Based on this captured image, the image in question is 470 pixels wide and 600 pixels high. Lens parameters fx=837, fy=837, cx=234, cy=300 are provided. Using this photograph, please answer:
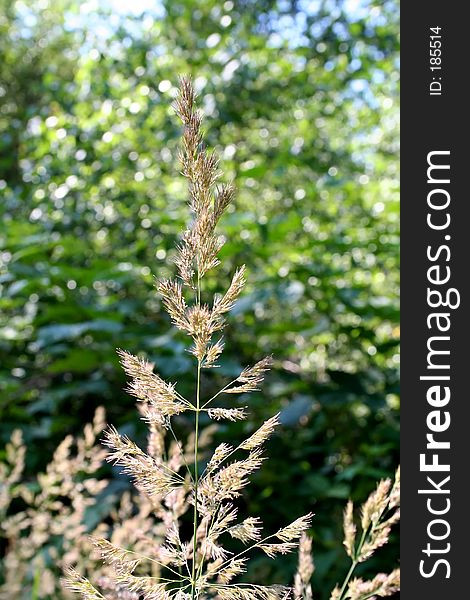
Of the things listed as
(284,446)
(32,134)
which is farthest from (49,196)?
(284,446)

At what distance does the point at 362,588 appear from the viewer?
60 centimetres

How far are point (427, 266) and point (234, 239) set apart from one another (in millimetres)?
1940

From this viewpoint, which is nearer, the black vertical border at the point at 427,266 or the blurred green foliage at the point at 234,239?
the black vertical border at the point at 427,266

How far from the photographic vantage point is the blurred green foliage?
2598 mm

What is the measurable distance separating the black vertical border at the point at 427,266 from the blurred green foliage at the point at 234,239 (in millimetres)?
1135

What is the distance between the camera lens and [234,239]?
308cm

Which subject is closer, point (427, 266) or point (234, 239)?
point (427, 266)

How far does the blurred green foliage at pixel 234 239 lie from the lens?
260 cm

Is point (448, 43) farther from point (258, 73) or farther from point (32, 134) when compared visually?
Answer: point (32, 134)

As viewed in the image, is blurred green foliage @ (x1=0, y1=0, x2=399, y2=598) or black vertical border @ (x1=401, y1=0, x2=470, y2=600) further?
blurred green foliage @ (x1=0, y1=0, x2=399, y2=598)

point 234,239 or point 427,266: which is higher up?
point 234,239

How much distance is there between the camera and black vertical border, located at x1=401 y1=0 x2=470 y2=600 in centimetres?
99

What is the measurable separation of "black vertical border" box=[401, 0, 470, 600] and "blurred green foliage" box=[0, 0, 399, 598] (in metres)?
1.13

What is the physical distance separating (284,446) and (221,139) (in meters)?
1.34
